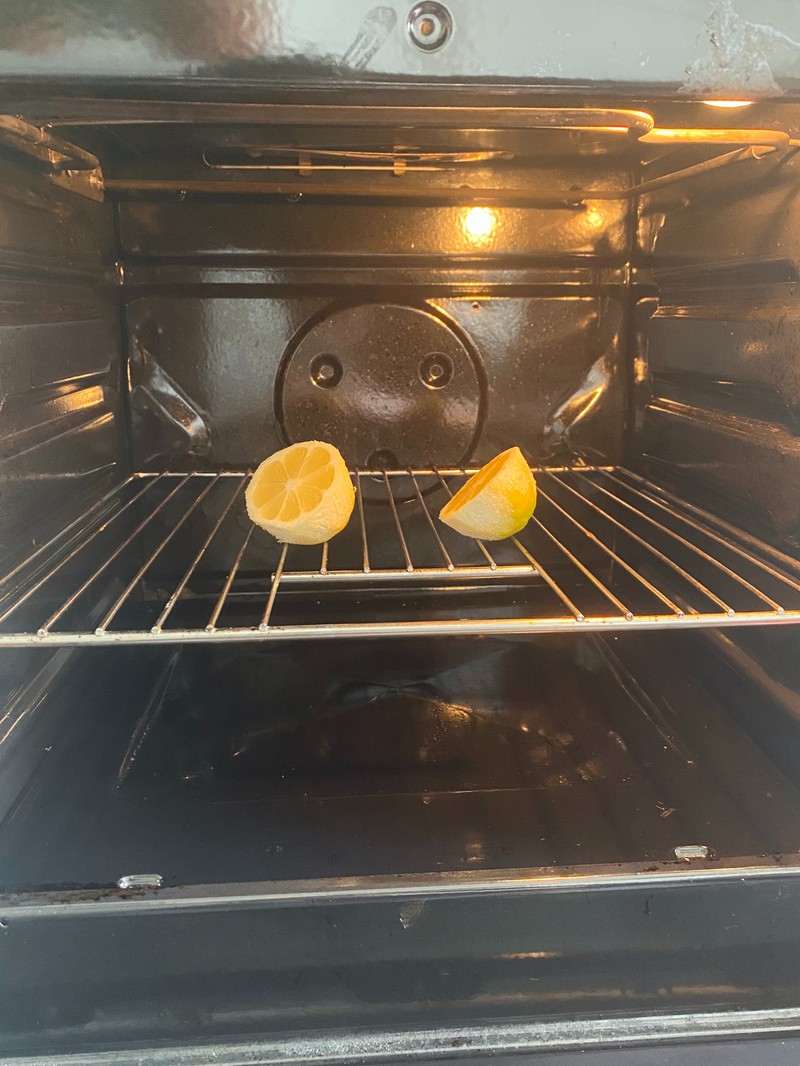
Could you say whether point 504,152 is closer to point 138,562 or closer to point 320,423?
point 320,423

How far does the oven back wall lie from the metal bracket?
0.28 ft

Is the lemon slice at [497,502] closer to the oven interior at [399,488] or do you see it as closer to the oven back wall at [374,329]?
the oven interior at [399,488]

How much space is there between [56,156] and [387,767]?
Answer: 0.90 metres

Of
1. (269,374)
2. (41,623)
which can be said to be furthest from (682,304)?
(41,623)

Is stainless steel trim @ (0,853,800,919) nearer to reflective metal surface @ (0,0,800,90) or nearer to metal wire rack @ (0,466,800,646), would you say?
metal wire rack @ (0,466,800,646)

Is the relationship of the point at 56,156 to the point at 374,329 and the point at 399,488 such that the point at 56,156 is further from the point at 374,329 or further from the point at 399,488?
the point at 399,488

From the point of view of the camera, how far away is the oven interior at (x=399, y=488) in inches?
34.0

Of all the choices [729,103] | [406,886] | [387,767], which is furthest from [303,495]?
[729,103]

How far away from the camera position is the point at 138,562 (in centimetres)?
130

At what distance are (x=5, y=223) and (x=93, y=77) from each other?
0.34 meters

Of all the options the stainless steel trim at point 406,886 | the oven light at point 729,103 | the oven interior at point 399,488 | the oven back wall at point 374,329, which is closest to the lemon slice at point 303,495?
the oven interior at point 399,488

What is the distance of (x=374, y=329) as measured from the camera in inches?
51.2

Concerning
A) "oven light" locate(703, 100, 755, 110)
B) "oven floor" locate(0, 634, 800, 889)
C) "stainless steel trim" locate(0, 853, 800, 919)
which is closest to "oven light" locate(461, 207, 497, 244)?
"oven light" locate(703, 100, 755, 110)

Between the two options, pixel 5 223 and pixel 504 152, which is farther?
pixel 504 152
